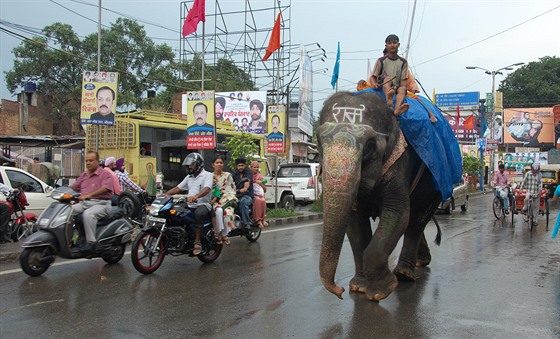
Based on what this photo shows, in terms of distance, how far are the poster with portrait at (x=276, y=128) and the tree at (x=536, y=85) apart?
5911cm

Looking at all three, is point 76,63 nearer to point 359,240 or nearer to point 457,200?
point 457,200

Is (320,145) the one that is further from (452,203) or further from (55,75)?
(55,75)

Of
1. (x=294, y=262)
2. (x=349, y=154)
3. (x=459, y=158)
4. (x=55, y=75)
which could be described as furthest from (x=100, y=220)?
(x=55, y=75)

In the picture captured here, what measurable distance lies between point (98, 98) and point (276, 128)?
6.35 m

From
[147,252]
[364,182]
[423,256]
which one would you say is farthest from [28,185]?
[364,182]

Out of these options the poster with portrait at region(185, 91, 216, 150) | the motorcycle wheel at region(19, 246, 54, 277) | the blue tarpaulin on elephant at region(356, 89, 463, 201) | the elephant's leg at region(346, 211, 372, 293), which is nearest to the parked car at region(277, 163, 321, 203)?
the poster with portrait at region(185, 91, 216, 150)

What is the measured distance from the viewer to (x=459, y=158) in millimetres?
7344

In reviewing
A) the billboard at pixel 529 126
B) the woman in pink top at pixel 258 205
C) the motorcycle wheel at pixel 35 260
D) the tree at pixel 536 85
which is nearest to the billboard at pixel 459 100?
the billboard at pixel 529 126

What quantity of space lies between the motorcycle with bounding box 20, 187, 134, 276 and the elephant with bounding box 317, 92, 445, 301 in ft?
11.9

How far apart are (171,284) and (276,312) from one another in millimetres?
1914

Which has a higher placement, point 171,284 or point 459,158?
point 459,158

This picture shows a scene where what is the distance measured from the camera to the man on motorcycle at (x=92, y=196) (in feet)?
23.5

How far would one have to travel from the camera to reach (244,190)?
10.4 m

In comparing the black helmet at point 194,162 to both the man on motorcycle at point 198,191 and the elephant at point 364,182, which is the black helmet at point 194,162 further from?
the elephant at point 364,182
